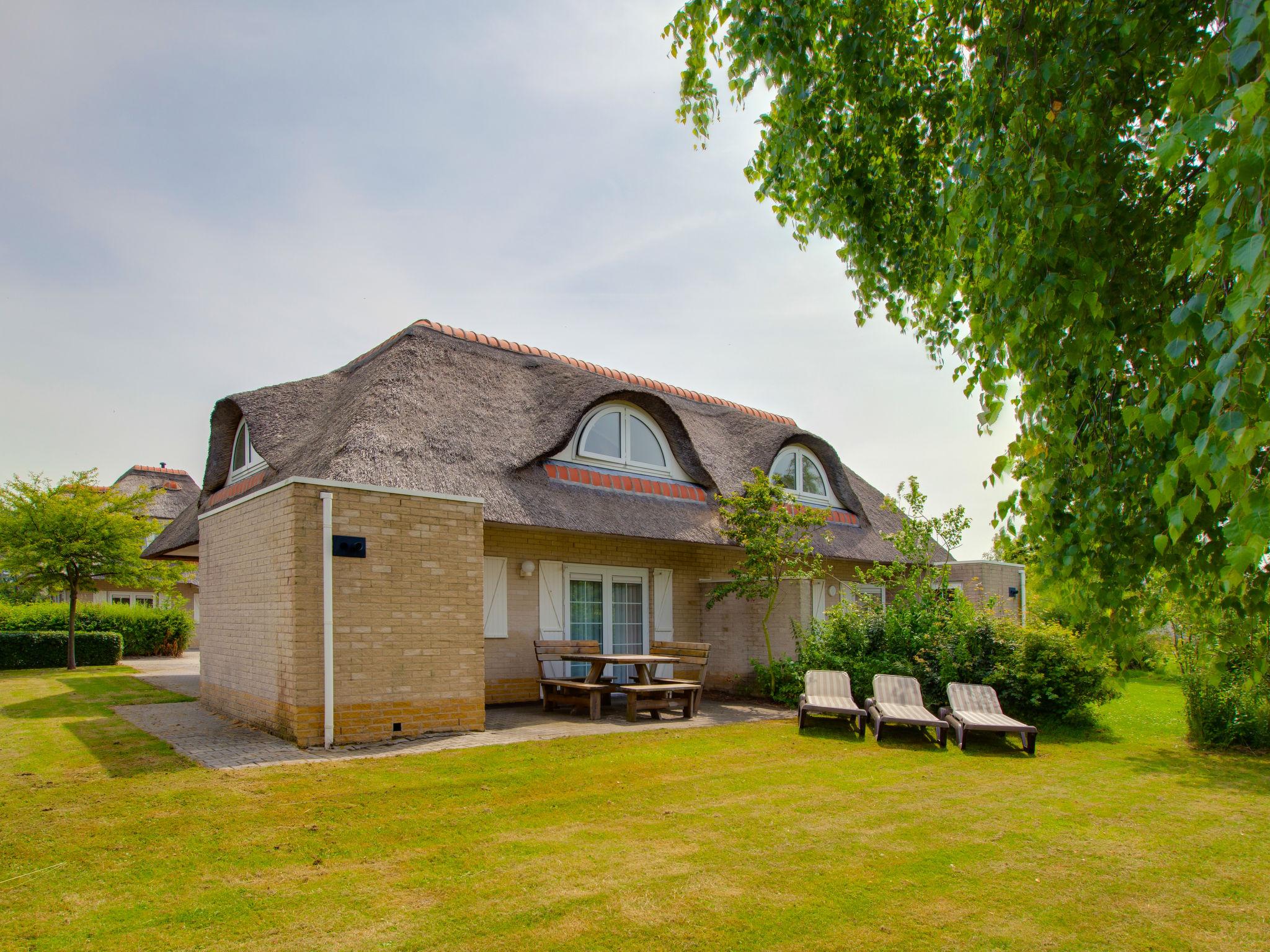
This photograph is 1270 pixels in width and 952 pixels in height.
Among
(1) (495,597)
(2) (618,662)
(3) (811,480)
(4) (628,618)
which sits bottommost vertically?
(2) (618,662)

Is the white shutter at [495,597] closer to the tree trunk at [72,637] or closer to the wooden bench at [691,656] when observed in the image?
the wooden bench at [691,656]

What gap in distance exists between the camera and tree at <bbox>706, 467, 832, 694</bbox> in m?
12.8

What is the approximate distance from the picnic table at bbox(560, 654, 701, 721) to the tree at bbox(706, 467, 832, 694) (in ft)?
7.90

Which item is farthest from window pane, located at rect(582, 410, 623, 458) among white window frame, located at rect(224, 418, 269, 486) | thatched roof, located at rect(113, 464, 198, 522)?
thatched roof, located at rect(113, 464, 198, 522)

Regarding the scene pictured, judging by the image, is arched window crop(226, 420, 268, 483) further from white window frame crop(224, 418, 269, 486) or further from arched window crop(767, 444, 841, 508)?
arched window crop(767, 444, 841, 508)

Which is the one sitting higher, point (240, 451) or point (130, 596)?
point (240, 451)

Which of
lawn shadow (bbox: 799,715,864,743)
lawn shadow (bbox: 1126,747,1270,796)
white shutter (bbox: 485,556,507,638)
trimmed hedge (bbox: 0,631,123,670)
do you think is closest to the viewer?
lawn shadow (bbox: 1126,747,1270,796)

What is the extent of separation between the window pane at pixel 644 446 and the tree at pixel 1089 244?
10.1 metres

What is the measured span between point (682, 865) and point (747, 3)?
4681 millimetres

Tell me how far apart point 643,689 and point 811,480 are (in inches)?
317

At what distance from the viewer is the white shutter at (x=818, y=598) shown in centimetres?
1567

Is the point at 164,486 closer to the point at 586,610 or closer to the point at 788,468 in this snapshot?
the point at 586,610

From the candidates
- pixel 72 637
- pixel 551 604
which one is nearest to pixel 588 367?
pixel 551 604

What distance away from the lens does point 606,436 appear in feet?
44.3
